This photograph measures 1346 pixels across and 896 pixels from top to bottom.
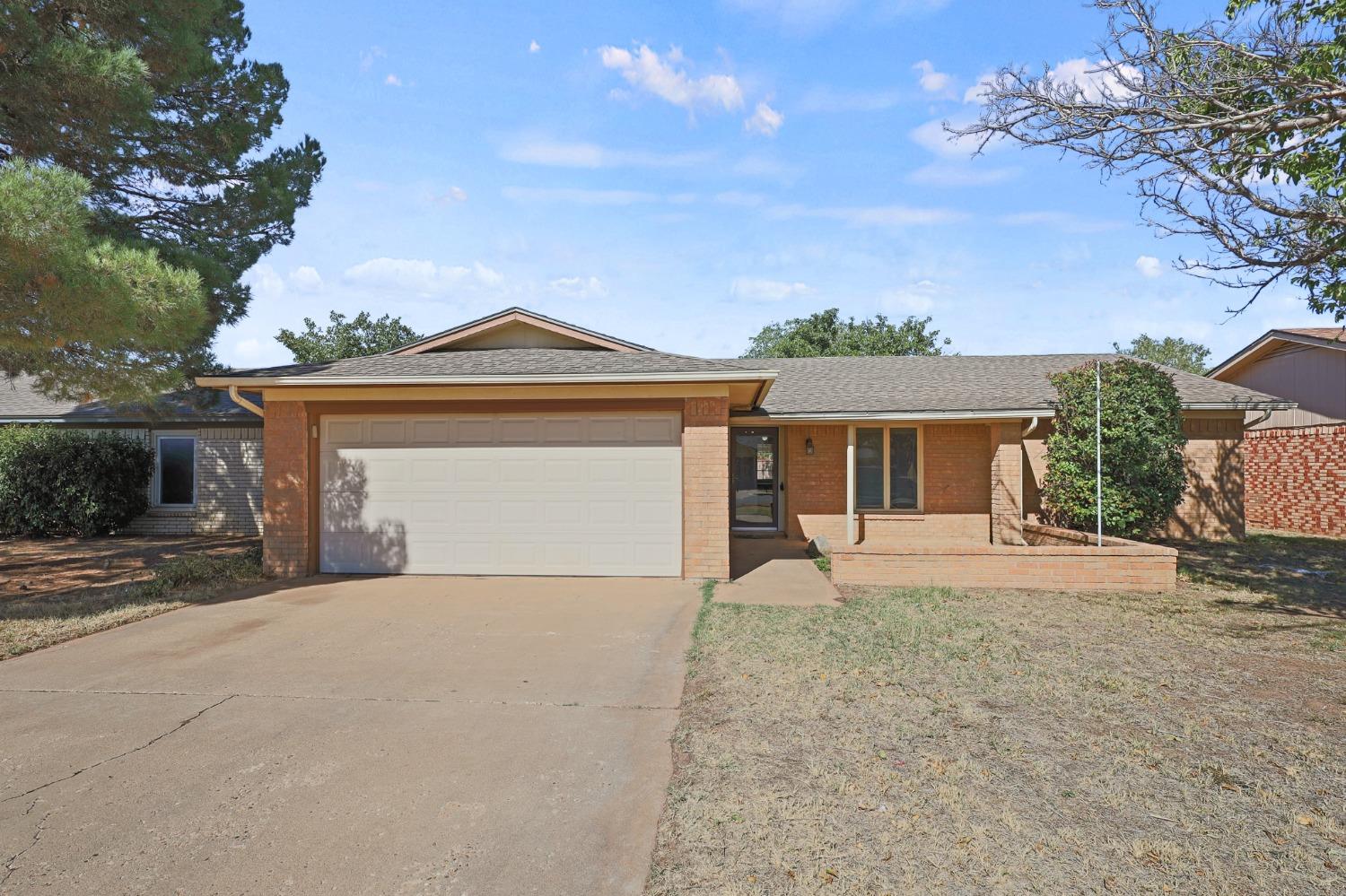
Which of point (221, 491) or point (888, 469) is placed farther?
point (221, 491)

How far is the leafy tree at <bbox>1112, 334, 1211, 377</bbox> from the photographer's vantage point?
49.0 m

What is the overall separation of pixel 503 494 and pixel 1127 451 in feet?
31.5

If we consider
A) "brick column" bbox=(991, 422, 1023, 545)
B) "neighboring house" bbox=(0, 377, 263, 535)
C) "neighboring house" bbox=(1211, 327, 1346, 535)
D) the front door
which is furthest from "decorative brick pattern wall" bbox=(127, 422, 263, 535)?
"neighboring house" bbox=(1211, 327, 1346, 535)

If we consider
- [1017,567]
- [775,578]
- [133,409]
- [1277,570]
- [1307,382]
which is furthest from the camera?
[1307,382]

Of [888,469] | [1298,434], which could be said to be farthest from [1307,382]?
[888,469]

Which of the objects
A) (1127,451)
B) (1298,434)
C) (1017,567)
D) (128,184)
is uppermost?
(128,184)

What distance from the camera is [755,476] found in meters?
14.5

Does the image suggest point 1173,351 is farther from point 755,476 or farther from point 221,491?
point 221,491

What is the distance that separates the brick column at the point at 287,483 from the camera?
10.0 m

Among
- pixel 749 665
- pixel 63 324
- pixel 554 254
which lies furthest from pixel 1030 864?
pixel 554 254

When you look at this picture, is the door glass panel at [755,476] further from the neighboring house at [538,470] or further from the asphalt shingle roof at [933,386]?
the neighboring house at [538,470]

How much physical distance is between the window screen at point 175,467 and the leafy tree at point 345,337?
56.0ft

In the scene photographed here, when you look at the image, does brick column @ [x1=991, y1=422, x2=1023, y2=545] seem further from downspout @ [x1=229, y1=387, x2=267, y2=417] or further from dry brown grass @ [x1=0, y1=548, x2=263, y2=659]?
dry brown grass @ [x1=0, y1=548, x2=263, y2=659]

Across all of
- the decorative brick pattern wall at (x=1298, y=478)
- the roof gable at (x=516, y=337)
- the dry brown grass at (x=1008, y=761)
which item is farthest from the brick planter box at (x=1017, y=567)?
the decorative brick pattern wall at (x=1298, y=478)
